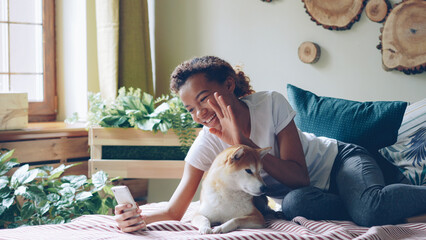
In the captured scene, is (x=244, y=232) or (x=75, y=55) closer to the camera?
(x=244, y=232)

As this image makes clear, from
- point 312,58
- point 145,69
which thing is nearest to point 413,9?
point 312,58

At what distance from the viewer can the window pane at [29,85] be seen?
291 cm

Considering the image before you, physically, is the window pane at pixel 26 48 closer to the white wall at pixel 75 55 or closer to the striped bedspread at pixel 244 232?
the white wall at pixel 75 55

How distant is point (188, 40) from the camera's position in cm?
294

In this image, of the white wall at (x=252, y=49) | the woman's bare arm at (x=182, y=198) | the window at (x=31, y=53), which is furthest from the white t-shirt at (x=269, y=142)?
the window at (x=31, y=53)

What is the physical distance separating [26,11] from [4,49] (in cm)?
29

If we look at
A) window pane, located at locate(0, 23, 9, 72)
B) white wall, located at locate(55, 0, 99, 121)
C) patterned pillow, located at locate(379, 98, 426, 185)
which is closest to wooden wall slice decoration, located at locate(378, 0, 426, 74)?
patterned pillow, located at locate(379, 98, 426, 185)

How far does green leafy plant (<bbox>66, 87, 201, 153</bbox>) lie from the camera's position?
7.66 feet

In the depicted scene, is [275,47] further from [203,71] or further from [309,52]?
[203,71]

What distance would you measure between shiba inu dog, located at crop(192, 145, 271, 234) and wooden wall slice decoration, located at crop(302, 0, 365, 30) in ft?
4.29

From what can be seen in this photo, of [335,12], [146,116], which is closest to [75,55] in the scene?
[146,116]

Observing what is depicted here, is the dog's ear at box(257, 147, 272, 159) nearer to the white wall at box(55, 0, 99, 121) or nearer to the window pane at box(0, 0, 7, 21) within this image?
the white wall at box(55, 0, 99, 121)

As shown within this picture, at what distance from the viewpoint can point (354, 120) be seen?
1.83 meters

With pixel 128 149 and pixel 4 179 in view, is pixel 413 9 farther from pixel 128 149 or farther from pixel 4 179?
pixel 4 179
